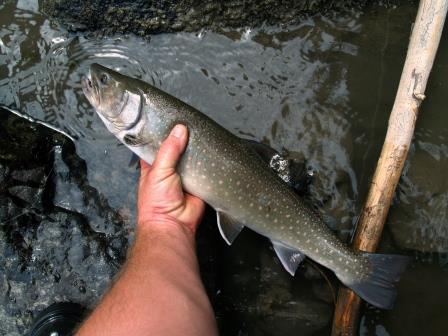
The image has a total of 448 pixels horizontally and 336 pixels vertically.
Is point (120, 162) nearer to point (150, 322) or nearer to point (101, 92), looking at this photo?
point (101, 92)

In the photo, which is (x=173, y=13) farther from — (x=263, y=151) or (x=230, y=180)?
(x=230, y=180)

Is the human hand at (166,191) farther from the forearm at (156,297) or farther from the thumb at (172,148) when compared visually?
the forearm at (156,297)

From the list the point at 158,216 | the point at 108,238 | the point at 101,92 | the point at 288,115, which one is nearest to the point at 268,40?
the point at 288,115

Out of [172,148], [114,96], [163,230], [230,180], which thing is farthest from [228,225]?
[114,96]

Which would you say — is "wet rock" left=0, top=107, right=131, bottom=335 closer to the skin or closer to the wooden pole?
the skin

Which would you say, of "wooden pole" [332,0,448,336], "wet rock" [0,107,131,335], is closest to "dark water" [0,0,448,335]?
"wet rock" [0,107,131,335]
